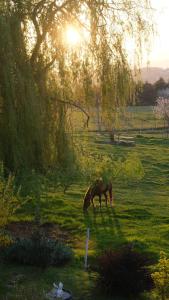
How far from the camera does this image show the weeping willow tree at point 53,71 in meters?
17.3

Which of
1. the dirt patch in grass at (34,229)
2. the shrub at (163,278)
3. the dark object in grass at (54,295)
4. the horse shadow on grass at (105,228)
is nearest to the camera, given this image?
the shrub at (163,278)

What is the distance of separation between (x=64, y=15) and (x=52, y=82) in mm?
2386

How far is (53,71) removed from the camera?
18766mm

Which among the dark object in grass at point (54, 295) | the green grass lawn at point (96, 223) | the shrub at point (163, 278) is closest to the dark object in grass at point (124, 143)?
the green grass lawn at point (96, 223)

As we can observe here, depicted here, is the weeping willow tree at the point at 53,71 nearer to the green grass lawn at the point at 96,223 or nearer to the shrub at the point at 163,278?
the green grass lawn at the point at 96,223

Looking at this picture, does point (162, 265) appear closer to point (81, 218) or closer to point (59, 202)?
point (81, 218)

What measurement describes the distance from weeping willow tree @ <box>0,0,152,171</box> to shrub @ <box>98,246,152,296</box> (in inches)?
196

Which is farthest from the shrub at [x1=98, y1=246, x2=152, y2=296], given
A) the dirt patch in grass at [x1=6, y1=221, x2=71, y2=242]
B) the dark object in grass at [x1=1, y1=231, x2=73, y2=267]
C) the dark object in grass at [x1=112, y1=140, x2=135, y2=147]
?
the dark object in grass at [x1=112, y1=140, x2=135, y2=147]

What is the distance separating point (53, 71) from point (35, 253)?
642cm

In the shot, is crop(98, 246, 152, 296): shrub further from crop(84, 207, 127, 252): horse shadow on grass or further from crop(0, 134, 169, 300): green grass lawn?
crop(84, 207, 127, 252): horse shadow on grass

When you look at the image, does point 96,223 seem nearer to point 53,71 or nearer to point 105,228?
point 105,228

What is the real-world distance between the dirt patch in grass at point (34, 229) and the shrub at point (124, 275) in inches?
240

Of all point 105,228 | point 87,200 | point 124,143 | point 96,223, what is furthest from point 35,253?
point 124,143

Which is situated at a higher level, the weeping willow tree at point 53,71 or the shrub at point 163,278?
the weeping willow tree at point 53,71
